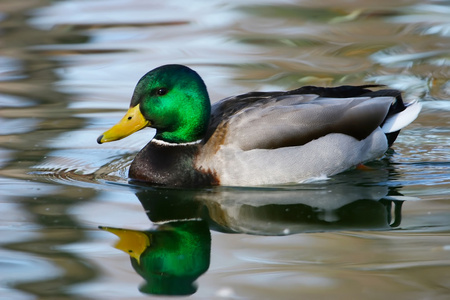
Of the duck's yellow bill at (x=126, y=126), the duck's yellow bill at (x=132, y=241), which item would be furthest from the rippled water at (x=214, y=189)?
the duck's yellow bill at (x=126, y=126)

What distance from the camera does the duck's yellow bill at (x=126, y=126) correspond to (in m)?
6.30

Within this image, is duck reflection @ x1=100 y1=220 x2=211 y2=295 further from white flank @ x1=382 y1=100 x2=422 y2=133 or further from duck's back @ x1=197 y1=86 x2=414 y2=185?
white flank @ x1=382 y1=100 x2=422 y2=133

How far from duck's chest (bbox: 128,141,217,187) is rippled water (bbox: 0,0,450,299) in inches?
4.5

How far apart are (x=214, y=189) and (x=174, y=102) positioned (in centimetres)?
73

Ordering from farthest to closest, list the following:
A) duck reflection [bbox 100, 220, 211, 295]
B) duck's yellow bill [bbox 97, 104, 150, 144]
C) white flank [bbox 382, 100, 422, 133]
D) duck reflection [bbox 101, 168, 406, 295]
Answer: white flank [bbox 382, 100, 422, 133] → duck's yellow bill [bbox 97, 104, 150, 144] → duck reflection [bbox 101, 168, 406, 295] → duck reflection [bbox 100, 220, 211, 295]

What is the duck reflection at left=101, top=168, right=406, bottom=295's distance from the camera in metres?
4.89

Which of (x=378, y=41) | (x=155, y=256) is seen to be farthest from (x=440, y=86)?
(x=155, y=256)

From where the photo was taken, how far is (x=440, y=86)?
9188 millimetres

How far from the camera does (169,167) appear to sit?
652cm

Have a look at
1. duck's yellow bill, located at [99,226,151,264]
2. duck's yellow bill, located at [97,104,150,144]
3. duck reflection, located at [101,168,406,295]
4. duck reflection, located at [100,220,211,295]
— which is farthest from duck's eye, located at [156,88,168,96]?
duck's yellow bill, located at [99,226,151,264]

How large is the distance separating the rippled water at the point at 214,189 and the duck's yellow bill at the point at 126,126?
0.42m

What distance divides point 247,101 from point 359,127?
3.09ft

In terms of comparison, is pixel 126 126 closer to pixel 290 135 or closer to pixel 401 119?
pixel 290 135

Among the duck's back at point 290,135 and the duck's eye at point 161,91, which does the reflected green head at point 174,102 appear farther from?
the duck's back at point 290,135
